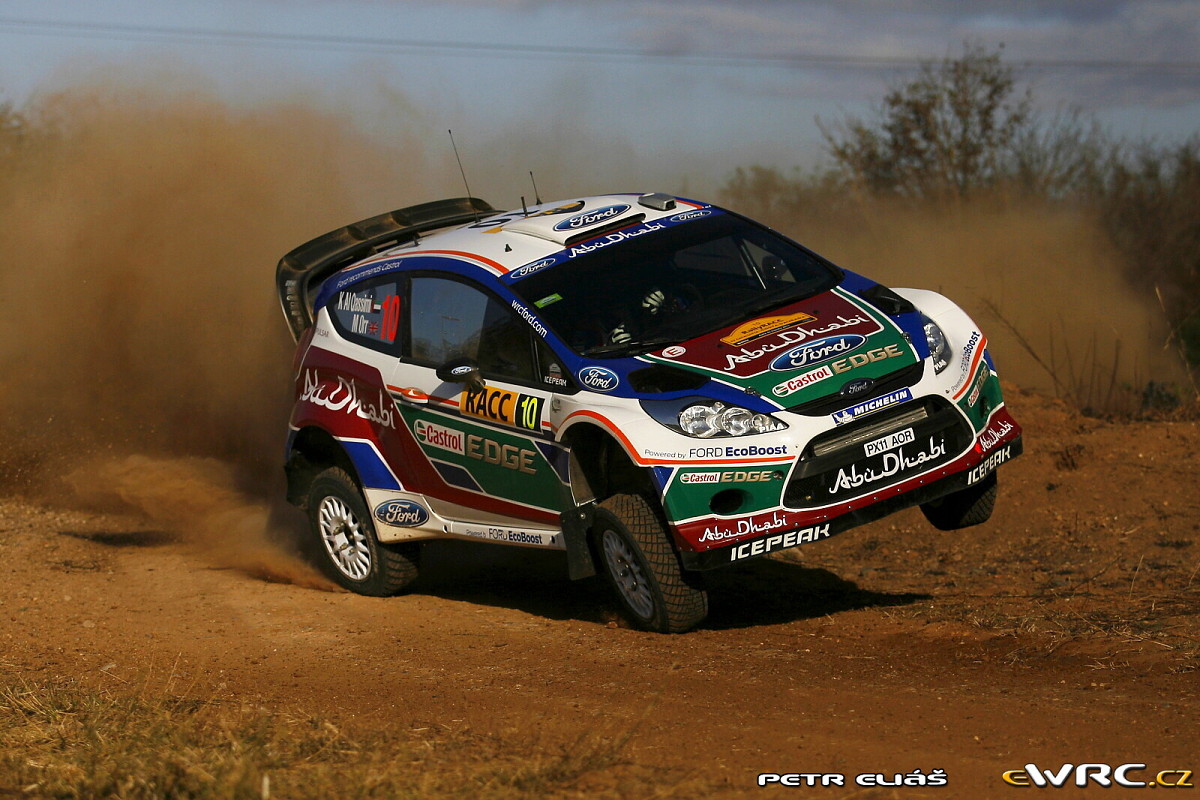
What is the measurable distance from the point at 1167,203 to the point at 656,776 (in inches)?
769

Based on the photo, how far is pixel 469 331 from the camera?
6.49 m

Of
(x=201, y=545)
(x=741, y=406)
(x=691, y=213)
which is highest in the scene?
(x=691, y=213)

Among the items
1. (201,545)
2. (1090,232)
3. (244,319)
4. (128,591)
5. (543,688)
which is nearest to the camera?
(543,688)

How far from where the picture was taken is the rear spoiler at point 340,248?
7.76 metres

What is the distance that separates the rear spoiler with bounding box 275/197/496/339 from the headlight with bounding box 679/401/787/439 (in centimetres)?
314

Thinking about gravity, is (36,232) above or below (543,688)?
above

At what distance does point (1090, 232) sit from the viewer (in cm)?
1995

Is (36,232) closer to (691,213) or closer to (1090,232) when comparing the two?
(691,213)

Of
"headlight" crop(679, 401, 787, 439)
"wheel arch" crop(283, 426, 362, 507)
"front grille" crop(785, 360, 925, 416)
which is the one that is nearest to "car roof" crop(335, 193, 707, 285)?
"wheel arch" crop(283, 426, 362, 507)

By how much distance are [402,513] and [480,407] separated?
41.3 inches

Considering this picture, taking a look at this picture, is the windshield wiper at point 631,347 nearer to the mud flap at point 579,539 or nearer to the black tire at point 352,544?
the mud flap at point 579,539

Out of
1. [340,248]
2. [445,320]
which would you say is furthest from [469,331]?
[340,248]

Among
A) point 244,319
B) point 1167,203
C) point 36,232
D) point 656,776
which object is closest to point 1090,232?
point 1167,203

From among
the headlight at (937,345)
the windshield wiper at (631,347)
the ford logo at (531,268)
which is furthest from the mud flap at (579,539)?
the headlight at (937,345)
